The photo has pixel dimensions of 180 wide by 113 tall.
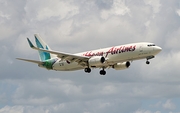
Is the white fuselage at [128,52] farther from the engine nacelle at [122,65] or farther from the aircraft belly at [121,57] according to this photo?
the engine nacelle at [122,65]

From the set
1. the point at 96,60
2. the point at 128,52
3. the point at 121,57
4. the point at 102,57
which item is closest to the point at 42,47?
the point at 96,60

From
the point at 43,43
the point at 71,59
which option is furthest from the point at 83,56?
the point at 43,43

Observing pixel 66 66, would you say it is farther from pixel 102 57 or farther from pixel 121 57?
pixel 121 57

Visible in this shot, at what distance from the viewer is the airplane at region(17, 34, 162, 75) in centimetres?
12556

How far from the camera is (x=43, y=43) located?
152m

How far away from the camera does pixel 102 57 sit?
426 feet

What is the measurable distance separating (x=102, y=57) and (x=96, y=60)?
54.2 inches

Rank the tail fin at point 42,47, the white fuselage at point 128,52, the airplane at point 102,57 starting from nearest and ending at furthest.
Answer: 1. the white fuselage at point 128,52
2. the airplane at point 102,57
3. the tail fin at point 42,47

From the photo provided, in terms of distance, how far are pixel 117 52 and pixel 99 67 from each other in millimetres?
8541

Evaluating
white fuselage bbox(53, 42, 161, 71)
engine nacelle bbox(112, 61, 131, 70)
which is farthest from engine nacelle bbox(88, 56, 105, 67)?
engine nacelle bbox(112, 61, 131, 70)

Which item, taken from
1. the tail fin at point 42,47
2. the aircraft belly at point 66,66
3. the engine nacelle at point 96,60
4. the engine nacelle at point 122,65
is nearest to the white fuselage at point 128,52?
the engine nacelle at point 96,60

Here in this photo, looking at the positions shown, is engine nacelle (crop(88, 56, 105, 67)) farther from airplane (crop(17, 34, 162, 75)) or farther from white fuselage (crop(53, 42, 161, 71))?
white fuselage (crop(53, 42, 161, 71))

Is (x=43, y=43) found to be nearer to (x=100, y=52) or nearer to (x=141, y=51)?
(x=100, y=52)

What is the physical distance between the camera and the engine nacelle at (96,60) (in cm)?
12938
